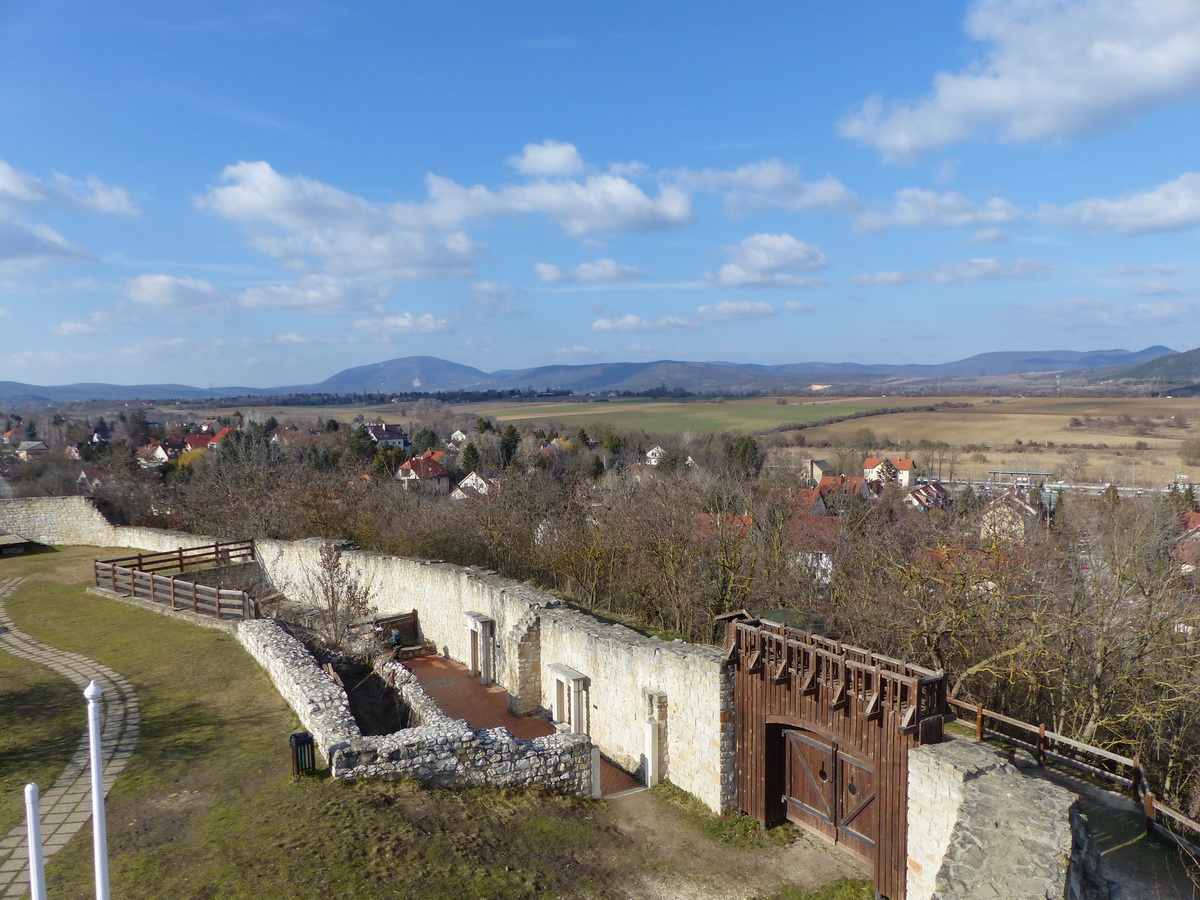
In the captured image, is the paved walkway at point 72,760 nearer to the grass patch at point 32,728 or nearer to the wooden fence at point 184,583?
the grass patch at point 32,728

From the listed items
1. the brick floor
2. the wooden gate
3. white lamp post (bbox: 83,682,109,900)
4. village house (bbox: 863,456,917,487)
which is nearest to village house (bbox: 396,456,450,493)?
village house (bbox: 863,456,917,487)

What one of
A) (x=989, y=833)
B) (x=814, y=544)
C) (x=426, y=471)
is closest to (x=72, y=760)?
(x=989, y=833)

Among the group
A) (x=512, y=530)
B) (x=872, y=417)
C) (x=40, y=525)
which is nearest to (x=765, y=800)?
(x=512, y=530)

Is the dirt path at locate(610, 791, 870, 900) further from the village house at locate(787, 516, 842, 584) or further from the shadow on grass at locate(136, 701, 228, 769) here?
the village house at locate(787, 516, 842, 584)

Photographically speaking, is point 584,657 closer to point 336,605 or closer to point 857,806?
point 857,806

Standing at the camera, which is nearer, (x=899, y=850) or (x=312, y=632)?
(x=899, y=850)

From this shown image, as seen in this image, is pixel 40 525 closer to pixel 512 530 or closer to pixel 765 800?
pixel 512 530
